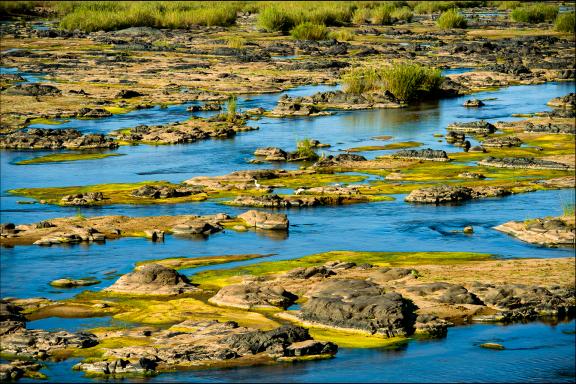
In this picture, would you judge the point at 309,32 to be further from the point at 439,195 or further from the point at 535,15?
the point at 439,195

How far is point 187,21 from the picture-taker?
105562 millimetres

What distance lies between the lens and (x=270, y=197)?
118 ft

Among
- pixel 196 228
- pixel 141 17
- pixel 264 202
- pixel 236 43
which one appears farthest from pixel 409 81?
pixel 141 17

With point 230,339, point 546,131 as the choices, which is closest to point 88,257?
point 230,339

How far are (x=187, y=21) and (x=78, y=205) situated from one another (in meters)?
70.8

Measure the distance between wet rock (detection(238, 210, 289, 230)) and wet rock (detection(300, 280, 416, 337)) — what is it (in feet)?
25.8

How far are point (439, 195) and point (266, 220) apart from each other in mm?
6165

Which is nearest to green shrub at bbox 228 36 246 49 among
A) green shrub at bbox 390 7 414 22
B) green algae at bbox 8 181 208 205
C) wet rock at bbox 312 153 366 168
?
green shrub at bbox 390 7 414 22

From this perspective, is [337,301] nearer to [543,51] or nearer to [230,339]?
[230,339]

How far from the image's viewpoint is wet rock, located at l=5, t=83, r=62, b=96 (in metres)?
61.4

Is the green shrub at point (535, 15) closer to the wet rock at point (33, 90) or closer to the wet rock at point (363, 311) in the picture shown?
the wet rock at point (33, 90)

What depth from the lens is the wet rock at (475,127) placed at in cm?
4969

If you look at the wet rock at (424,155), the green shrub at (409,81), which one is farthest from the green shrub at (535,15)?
the wet rock at (424,155)

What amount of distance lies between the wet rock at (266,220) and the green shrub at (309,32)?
60644 mm
